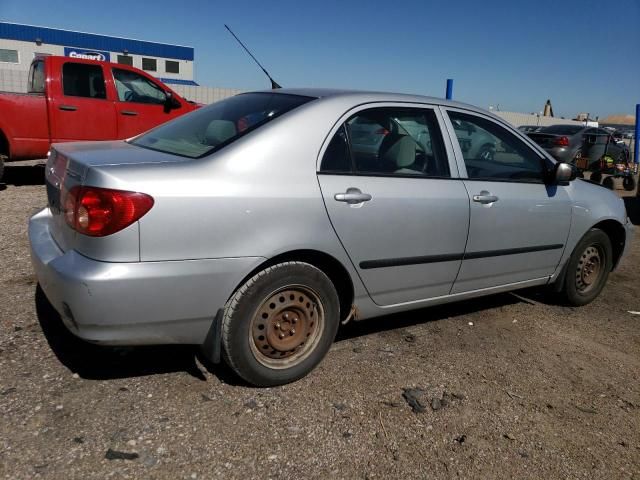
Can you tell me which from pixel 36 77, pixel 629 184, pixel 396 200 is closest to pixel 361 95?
pixel 396 200

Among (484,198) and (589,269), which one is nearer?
(484,198)

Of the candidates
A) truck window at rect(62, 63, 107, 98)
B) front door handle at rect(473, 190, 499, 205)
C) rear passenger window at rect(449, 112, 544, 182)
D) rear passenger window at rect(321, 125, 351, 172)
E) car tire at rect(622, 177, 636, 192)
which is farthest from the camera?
car tire at rect(622, 177, 636, 192)

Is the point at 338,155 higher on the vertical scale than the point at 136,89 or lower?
lower

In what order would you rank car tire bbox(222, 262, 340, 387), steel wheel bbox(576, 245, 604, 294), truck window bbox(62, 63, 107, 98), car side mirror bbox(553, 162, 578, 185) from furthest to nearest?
1. truck window bbox(62, 63, 107, 98)
2. steel wheel bbox(576, 245, 604, 294)
3. car side mirror bbox(553, 162, 578, 185)
4. car tire bbox(222, 262, 340, 387)

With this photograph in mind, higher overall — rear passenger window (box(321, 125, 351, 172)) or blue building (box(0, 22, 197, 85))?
blue building (box(0, 22, 197, 85))

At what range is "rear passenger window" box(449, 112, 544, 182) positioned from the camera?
3.66 metres

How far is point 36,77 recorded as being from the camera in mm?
8492

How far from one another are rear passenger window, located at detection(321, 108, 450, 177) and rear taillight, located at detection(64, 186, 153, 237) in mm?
996

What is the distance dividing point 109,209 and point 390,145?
5.51 ft

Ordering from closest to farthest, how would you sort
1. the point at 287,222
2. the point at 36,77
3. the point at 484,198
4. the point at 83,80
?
the point at 287,222, the point at 484,198, the point at 83,80, the point at 36,77

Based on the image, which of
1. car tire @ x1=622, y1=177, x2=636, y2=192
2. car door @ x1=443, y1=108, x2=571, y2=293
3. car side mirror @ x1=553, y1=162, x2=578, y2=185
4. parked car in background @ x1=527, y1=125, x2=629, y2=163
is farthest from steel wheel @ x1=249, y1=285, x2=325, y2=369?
parked car in background @ x1=527, y1=125, x2=629, y2=163

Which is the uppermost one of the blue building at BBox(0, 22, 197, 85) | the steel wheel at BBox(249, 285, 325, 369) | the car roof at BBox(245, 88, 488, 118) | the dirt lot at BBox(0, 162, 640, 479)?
the blue building at BBox(0, 22, 197, 85)

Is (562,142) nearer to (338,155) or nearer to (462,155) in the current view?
(462,155)

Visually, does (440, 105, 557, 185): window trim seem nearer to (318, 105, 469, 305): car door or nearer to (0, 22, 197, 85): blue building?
(318, 105, 469, 305): car door
